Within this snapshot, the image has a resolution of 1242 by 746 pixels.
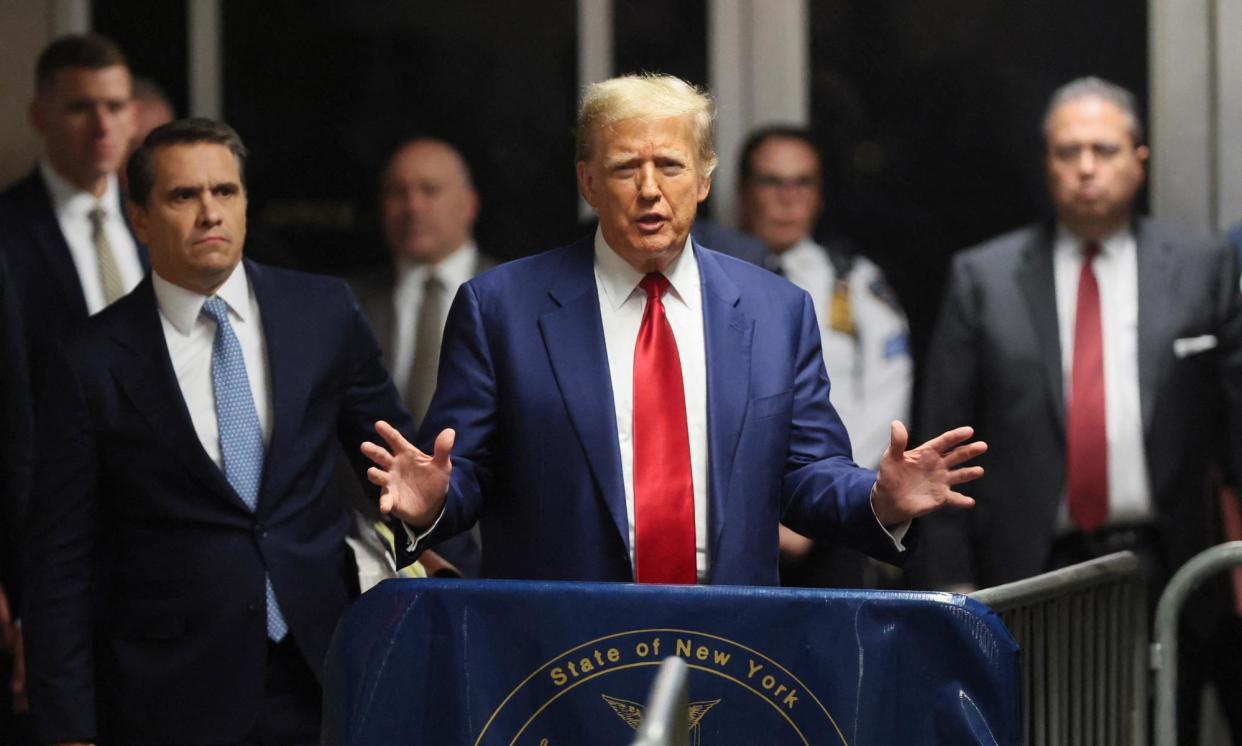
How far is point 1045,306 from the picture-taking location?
15.8 ft

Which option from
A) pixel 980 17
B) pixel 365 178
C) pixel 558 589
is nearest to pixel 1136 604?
pixel 558 589

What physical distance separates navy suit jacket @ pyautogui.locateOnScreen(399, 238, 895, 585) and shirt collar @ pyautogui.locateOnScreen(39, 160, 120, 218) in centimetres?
161

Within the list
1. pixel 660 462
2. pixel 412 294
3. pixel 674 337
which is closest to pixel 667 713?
pixel 660 462

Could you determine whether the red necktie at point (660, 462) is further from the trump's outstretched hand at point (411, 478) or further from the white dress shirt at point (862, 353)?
the white dress shirt at point (862, 353)

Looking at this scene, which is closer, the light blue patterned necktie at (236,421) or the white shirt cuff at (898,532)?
the white shirt cuff at (898,532)

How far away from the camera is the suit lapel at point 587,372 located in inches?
120

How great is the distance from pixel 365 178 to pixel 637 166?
279cm

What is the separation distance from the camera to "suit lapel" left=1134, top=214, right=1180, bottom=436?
4719 mm

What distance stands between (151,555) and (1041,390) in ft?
7.33

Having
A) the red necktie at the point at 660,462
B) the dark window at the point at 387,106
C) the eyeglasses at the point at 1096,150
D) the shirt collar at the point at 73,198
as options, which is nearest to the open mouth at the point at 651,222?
the red necktie at the point at 660,462

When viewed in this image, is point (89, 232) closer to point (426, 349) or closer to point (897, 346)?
point (426, 349)

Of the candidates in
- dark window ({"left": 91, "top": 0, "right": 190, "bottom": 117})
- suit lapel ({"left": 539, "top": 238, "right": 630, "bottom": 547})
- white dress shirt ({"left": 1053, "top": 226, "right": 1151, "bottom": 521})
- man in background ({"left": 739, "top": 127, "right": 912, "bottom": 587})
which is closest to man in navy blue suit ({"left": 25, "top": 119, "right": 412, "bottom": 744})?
suit lapel ({"left": 539, "top": 238, "right": 630, "bottom": 547})

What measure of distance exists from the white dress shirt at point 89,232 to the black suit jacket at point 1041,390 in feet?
6.06

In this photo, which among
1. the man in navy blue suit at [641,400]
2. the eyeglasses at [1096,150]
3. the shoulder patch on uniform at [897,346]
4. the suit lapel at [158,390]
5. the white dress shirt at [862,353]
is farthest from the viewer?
the shoulder patch on uniform at [897,346]
